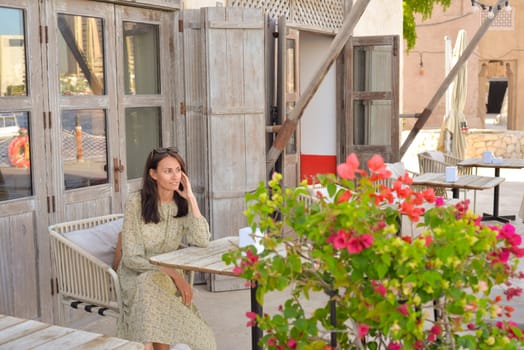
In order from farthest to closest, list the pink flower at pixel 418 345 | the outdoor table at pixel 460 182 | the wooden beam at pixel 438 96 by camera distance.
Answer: the wooden beam at pixel 438 96, the outdoor table at pixel 460 182, the pink flower at pixel 418 345

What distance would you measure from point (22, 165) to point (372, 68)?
16.1 ft

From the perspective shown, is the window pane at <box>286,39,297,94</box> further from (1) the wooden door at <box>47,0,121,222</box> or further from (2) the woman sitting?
(2) the woman sitting

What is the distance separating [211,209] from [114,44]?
149cm

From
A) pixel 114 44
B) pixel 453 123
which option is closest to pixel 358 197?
pixel 114 44

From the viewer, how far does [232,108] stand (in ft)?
20.1

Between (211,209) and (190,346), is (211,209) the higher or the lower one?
the higher one

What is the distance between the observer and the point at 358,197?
88.5 inches

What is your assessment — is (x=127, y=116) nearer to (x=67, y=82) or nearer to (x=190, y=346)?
(x=67, y=82)

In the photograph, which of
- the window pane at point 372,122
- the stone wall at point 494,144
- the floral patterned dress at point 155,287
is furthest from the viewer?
the stone wall at point 494,144

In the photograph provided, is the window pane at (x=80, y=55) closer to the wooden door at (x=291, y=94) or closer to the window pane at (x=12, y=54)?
the window pane at (x=12, y=54)

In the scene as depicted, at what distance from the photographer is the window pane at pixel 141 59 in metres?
5.78

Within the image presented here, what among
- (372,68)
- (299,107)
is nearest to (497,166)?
(372,68)

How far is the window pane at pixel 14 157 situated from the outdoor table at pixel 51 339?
86.5 inches

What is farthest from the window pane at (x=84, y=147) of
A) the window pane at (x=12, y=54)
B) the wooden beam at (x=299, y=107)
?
the wooden beam at (x=299, y=107)
